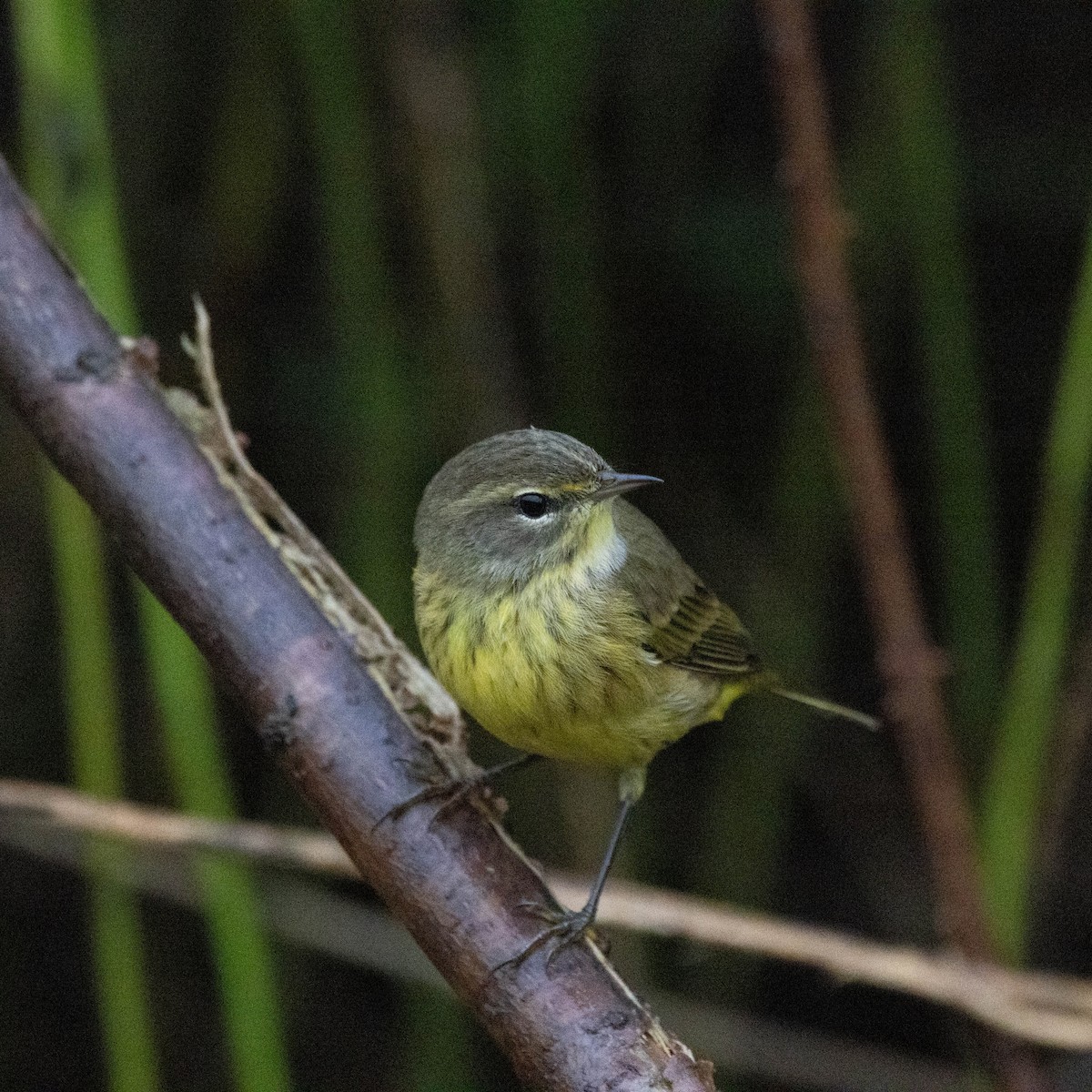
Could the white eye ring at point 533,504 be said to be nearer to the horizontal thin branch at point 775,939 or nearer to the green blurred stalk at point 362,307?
the horizontal thin branch at point 775,939

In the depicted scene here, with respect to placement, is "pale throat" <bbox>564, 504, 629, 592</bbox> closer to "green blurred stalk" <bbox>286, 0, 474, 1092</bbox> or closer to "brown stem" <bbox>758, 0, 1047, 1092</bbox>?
"brown stem" <bbox>758, 0, 1047, 1092</bbox>

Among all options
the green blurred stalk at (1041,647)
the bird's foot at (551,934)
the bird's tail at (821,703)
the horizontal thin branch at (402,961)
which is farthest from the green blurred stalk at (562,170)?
the bird's foot at (551,934)

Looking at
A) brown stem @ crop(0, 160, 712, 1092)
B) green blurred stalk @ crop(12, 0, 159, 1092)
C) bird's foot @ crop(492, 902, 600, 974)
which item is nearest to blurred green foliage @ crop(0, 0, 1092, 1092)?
green blurred stalk @ crop(12, 0, 159, 1092)

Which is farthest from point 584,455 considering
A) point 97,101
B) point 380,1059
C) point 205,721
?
point 380,1059

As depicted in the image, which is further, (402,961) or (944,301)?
(402,961)

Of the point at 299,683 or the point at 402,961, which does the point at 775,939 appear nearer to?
the point at 299,683

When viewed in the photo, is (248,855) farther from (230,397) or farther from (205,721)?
(230,397)

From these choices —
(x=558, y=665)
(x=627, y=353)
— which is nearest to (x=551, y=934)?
(x=558, y=665)
